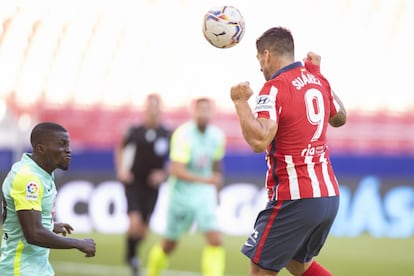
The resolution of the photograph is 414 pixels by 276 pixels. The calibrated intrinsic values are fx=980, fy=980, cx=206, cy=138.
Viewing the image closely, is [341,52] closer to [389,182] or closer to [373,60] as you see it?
[373,60]

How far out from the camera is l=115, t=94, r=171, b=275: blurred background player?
12.2m

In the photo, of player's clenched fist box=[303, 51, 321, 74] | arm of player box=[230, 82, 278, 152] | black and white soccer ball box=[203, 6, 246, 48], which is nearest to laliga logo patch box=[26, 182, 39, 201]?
arm of player box=[230, 82, 278, 152]

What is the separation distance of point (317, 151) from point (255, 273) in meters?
0.93

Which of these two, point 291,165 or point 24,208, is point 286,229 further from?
point 24,208

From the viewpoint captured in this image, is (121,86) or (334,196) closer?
(334,196)

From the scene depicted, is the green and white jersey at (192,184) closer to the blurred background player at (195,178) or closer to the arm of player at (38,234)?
the blurred background player at (195,178)

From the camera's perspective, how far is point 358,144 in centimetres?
1848

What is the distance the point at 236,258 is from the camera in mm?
13422

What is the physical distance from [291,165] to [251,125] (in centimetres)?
57

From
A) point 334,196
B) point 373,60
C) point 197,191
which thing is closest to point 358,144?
point 373,60

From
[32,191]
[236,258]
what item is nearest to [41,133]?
[32,191]

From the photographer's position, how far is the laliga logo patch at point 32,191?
18.7 feet

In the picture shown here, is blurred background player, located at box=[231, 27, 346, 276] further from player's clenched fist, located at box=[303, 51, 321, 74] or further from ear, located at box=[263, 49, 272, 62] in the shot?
player's clenched fist, located at box=[303, 51, 321, 74]

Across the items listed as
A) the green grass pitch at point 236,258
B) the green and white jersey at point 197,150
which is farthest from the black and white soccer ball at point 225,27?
the green grass pitch at point 236,258
